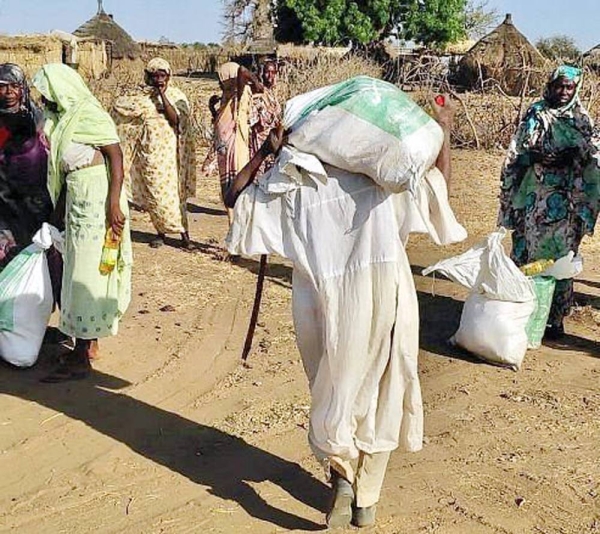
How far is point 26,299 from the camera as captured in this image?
4934 mm

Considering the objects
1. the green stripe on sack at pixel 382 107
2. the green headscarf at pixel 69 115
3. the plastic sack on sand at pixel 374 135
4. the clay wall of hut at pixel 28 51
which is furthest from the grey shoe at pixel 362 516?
the clay wall of hut at pixel 28 51

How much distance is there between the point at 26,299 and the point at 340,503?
8.18 feet

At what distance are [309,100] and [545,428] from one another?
7.57 ft

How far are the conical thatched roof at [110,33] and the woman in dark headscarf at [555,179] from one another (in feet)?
92.1

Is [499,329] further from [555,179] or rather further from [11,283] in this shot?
[11,283]

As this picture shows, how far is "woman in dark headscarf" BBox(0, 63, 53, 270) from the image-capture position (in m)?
4.72

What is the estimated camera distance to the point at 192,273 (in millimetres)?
7207

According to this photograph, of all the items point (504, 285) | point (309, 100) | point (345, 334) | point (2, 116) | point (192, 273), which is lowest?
point (192, 273)

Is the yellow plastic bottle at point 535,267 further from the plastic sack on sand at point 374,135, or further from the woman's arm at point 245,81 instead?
the woman's arm at point 245,81

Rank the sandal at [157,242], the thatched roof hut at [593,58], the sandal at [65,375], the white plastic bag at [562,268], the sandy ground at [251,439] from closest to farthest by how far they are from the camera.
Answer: the sandy ground at [251,439] < the sandal at [65,375] < the white plastic bag at [562,268] < the sandal at [157,242] < the thatched roof hut at [593,58]

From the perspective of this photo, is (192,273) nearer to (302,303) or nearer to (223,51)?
(302,303)

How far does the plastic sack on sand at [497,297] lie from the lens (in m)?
5.08

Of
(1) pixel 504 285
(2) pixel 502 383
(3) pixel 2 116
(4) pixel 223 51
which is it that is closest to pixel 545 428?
(2) pixel 502 383

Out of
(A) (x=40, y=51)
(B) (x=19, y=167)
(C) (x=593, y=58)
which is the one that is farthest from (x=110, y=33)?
(B) (x=19, y=167)
